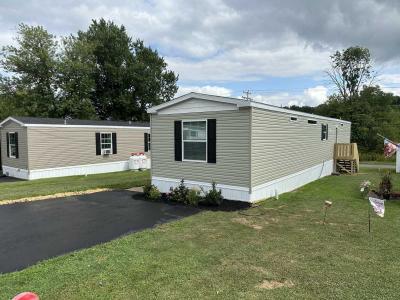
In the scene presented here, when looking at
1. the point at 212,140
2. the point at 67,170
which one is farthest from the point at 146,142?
the point at 212,140

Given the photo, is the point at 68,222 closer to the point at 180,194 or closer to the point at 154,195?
the point at 154,195

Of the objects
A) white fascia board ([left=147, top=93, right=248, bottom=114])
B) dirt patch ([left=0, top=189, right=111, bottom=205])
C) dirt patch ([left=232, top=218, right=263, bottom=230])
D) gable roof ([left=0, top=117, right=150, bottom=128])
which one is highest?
white fascia board ([left=147, top=93, right=248, bottom=114])

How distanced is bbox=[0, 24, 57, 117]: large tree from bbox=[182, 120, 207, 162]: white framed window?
2099cm

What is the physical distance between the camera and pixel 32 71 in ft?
85.0

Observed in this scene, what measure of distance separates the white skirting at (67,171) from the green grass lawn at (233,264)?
9.79m

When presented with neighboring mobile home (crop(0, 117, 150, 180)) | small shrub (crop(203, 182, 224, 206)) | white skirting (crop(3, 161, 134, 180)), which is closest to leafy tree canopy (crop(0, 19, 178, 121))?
neighboring mobile home (crop(0, 117, 150, 180))

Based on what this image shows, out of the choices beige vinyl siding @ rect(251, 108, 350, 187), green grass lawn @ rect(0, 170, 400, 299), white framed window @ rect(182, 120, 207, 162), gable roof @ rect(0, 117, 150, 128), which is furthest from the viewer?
gable roof @ rect(0, 117, 150, 128)

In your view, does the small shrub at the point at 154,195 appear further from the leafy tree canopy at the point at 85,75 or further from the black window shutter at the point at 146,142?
the leafy tree canopy at the point at 85,75

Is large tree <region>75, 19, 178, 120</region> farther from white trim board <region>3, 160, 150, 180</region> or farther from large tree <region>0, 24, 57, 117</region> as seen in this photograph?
white trim board <region>3, 160, 150, 180</region>

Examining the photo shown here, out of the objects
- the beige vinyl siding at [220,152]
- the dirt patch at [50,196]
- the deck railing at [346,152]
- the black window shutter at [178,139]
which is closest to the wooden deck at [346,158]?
the deck railing at [346,152]

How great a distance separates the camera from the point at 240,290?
3.60 meters

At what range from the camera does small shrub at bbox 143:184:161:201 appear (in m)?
9.00

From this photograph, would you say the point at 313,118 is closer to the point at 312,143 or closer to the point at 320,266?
the point at 312,143

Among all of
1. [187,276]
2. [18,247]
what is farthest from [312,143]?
[18,247]
